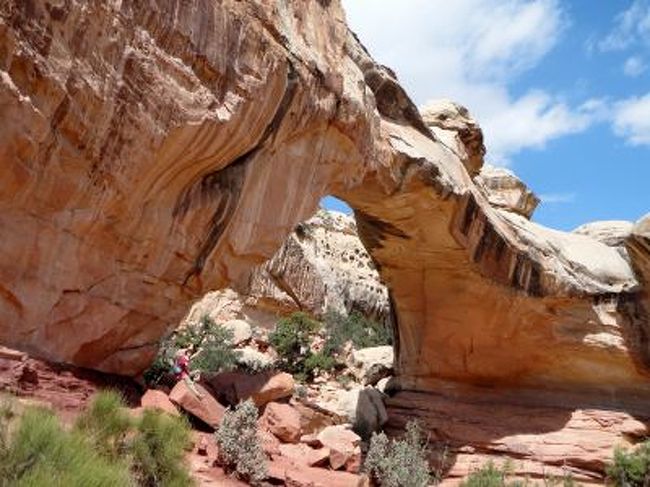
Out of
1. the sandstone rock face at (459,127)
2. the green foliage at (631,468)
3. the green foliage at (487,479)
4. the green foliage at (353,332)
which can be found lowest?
the green foliage at (487,479)

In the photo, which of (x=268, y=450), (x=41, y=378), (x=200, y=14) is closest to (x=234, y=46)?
(x=200, y=14)

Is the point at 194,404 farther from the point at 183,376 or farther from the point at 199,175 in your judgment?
the point at 199,175

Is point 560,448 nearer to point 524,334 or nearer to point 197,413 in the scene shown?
point 524,334

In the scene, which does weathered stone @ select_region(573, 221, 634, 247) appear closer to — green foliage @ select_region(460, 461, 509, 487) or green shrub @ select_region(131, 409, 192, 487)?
green foliage @ select_region(460, 461, 509, 487)

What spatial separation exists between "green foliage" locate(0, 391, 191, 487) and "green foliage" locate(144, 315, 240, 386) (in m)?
3.03

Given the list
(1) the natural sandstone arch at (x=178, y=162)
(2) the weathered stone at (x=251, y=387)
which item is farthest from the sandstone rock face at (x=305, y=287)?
(2) the weathered stone at (x=251, y=387)

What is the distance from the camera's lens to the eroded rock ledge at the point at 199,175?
266 inches

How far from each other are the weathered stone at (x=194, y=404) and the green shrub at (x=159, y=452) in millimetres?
2133

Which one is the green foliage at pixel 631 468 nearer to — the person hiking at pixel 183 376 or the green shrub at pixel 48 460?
the person hiking at pixel 183 376

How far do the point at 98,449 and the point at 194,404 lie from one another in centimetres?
344

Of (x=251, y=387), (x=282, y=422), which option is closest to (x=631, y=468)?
(x=282, y=422)

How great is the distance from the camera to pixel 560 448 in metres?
14.1

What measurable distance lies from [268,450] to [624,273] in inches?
343

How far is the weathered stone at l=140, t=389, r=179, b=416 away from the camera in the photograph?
332 inches
